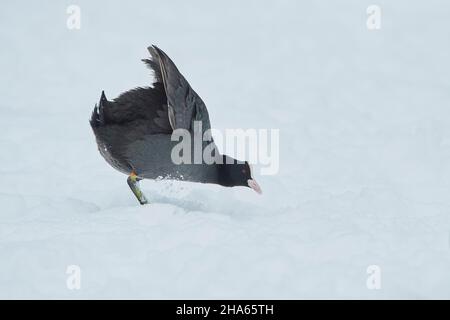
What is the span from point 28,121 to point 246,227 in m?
5.16

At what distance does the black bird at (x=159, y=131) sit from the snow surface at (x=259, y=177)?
40 centimetres

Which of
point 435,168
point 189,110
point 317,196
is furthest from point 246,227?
point 435,168

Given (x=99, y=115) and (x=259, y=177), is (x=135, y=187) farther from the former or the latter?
(x=259, y=177)

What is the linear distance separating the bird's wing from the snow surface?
0.80 m

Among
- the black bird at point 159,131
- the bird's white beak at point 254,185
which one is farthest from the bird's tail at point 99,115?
the bird's white beak at point 254,185

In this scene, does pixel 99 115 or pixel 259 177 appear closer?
pixel 99 115

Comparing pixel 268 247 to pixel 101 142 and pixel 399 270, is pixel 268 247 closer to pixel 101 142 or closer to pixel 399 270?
pixel 399 270

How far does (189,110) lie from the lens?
585cm

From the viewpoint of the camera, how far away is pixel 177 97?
5766 mm

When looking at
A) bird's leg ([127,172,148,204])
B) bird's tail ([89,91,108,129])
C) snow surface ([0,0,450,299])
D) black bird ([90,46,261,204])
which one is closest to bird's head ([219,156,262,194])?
black bird ([90,46,261,204])

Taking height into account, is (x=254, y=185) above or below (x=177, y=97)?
below

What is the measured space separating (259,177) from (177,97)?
2252mm

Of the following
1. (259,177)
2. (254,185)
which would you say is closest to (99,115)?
(254,185)

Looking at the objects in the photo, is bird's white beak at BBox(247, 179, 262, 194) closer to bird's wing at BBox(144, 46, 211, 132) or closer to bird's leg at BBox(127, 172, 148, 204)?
bird's wing at BBox(144, 46, 211, 132)
